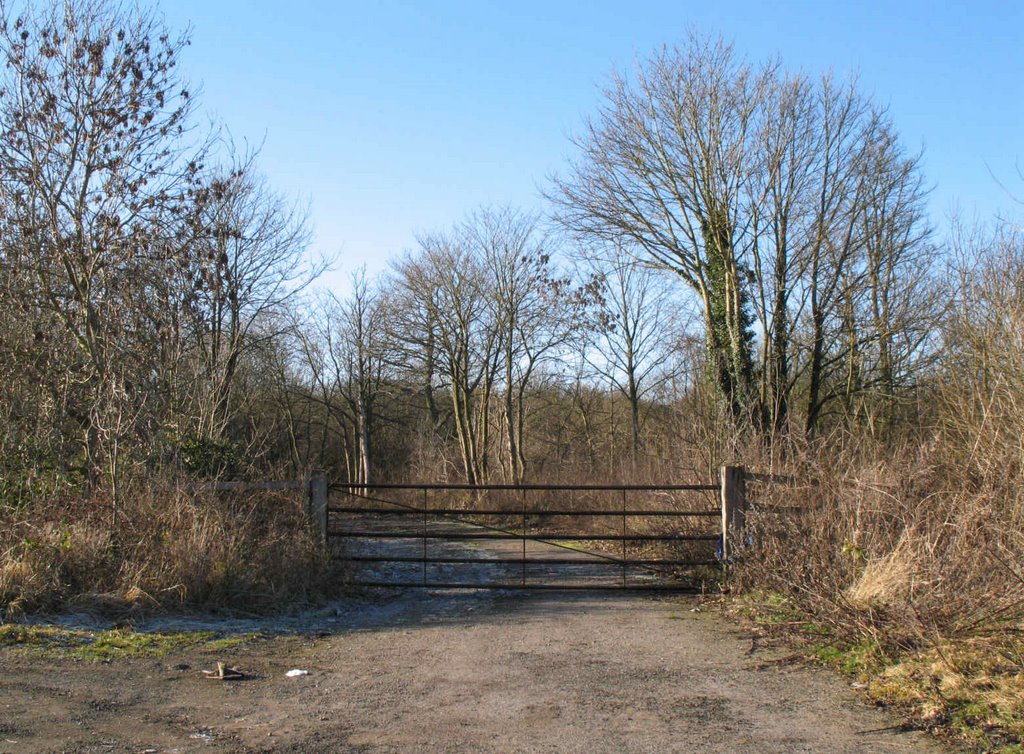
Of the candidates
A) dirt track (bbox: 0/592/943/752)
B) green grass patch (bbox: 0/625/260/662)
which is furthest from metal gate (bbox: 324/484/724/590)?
green grass patch (bbox: 0/625/260/662)

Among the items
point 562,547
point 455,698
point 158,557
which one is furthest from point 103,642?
point 562,547

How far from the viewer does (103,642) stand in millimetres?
7633

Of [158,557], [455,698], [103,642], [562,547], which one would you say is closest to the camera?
[455,698]

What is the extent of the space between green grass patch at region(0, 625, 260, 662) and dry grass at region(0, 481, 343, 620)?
661mm

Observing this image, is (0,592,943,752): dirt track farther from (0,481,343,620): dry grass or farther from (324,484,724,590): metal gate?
(324,484,724,590): metal gate

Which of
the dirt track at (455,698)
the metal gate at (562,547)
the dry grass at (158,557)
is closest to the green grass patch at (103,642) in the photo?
the dirt track at (455,698)

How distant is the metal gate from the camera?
11000mm

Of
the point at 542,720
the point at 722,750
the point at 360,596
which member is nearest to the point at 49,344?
the point at 360,596

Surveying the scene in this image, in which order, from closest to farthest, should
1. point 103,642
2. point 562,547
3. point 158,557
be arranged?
point 103,642
point 158,557
point 562,547

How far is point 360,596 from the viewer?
11.0m

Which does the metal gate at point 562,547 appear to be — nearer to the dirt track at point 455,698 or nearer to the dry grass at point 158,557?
the dry grass at point 158,557

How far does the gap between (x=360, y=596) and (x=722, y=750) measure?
21.8 feet

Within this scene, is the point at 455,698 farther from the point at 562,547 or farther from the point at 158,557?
the point at 562,547

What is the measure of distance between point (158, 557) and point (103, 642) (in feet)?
5.67
